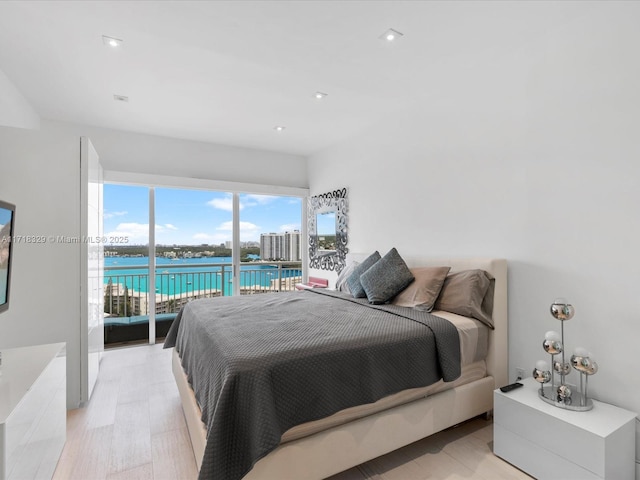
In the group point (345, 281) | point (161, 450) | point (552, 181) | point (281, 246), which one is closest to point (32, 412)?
point (161, 450)

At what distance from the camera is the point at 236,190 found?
4.57m

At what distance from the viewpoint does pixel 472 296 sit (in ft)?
7.54

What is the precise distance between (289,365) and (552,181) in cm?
207

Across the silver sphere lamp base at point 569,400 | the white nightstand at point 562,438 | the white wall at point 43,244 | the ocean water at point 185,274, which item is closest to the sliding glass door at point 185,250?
the ocean water at point 185,274

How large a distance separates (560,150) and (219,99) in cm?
284

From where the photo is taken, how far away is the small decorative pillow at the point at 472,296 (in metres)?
2.28

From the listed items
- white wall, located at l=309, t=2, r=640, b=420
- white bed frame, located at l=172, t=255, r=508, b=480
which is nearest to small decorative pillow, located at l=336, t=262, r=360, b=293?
white wall, located at l=309, t=2, r=640, b=420

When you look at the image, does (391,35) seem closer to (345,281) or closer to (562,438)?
(345,281)

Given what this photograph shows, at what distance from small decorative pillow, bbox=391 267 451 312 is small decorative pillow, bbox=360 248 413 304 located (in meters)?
0.06

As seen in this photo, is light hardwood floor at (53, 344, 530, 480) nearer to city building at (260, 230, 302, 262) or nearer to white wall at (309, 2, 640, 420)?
white wall at (309, 2, 640, 420)

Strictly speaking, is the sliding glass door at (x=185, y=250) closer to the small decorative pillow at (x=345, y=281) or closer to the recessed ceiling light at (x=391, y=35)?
the small decorative pillow at (x=345, y=281)

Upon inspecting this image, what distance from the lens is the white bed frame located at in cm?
148

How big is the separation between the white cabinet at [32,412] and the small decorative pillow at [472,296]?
2421 mm

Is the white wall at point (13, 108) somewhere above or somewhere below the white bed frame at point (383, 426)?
above
